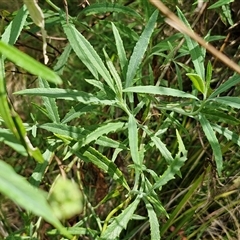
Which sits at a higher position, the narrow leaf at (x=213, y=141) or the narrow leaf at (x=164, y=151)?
the narrow leaf at (x=213, y=141)

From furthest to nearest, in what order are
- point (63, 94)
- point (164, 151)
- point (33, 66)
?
point (164, 151), point (63, 94), point (33, 66)

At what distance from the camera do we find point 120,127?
1095 mm

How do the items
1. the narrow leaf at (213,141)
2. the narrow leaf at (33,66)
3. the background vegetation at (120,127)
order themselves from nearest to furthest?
the narrow leaf at (33,66) < the background vegetation at (120,127) < the narrow leaf at (213,141)

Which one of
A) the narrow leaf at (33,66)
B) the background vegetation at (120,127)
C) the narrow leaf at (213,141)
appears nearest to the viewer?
the narrow leaf at (33,66)

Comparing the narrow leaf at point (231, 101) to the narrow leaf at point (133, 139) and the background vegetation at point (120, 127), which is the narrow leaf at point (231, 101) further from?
the narrow leaf at point (133, 139)

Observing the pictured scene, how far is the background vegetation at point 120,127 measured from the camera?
34.1 inches

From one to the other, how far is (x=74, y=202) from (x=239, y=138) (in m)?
0.54

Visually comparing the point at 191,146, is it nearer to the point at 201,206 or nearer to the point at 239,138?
the point at 201,206

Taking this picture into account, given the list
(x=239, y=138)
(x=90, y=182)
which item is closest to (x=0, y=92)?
(x=239, y=138)

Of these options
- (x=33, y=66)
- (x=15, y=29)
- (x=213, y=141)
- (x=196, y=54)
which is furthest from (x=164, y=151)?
(x=33, y=66)

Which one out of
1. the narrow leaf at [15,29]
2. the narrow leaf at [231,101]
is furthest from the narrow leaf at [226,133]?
the narrow leaf at [15,29]

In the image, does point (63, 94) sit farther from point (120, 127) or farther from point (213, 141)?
point (213, 141)

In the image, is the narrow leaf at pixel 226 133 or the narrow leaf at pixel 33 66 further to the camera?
the narrow leaf at pixel 226 133

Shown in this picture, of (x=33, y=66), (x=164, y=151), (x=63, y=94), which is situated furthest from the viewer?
(x=164, y=151)
